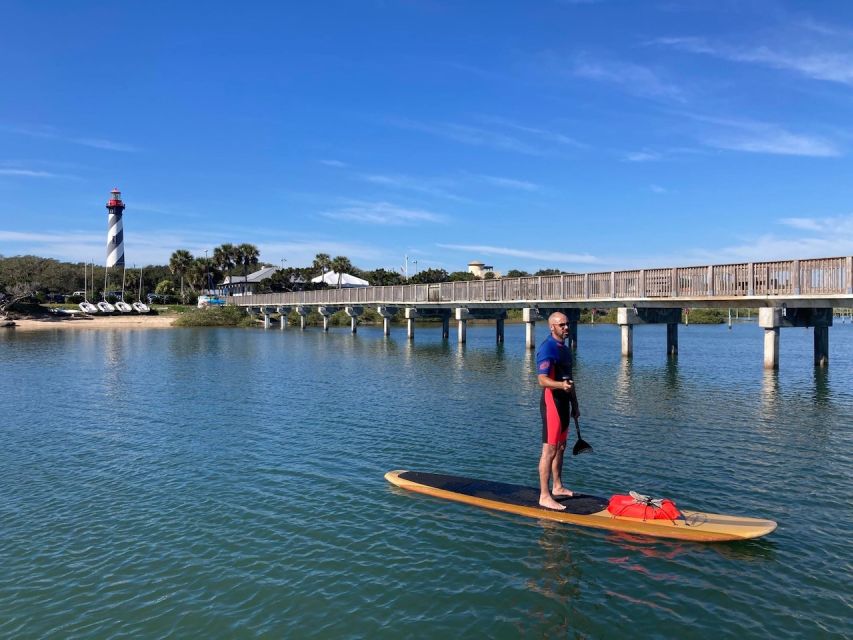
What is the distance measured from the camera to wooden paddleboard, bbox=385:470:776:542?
30.6 feet

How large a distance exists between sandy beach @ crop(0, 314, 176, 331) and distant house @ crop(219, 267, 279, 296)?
75.2 feet

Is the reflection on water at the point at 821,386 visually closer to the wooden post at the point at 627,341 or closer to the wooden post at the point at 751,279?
the wooden post at the point at 751,279

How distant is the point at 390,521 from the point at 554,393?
144 inches

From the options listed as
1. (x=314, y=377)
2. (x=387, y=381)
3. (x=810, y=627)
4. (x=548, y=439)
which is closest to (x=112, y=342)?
(x=314, y=377)

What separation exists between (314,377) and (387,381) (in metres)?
4.10

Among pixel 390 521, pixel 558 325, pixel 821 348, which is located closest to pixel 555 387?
pixel 558 325

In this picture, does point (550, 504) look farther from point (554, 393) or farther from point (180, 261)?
point (180, 261)

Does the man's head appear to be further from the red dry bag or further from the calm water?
the calm water

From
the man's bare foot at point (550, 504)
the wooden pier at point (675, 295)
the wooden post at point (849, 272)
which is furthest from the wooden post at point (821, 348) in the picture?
the man's bare foot at point (550, 504)

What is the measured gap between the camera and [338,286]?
341 ft

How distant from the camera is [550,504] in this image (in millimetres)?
10305

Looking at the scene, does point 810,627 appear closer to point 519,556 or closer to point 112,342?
point 519,556

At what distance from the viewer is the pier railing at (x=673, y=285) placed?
26.6 metres

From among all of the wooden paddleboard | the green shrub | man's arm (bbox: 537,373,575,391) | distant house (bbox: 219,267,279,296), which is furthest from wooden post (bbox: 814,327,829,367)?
distant house (bbox: 219,267,279,296)
